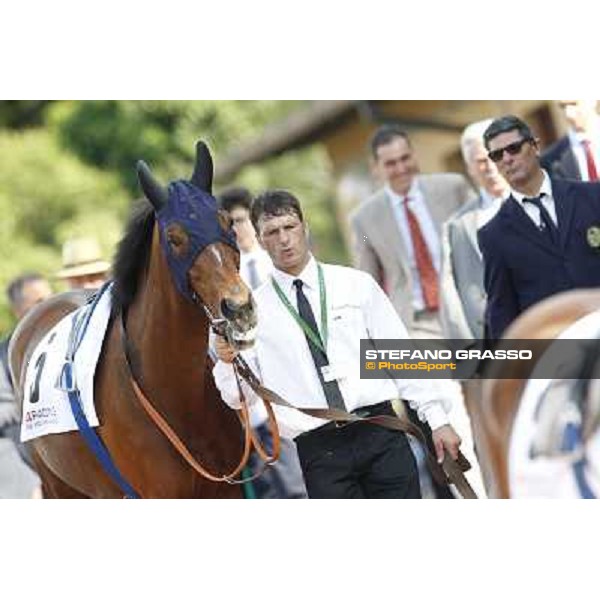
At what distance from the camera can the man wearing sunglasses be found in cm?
597

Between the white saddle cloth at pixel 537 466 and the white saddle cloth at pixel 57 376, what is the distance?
1.77m

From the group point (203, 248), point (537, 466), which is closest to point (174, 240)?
point (203, 248)

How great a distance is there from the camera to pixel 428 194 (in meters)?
6.47

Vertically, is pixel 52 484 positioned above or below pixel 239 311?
below

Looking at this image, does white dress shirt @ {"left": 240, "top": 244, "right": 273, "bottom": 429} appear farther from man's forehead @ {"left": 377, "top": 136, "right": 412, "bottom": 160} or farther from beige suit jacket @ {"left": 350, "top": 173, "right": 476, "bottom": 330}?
man's forehead @ {"left": 377, "top": 136, "right": 412, "bottom": 160}

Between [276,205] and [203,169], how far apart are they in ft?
1.08

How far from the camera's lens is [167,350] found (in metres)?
5.91

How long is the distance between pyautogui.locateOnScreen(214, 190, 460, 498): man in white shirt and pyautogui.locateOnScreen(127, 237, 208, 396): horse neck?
0.14 meters

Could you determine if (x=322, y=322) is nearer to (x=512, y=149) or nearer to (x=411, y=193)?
(x=411, y=193)

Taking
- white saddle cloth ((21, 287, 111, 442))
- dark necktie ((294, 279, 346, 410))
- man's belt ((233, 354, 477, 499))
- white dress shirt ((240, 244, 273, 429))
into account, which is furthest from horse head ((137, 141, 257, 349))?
white dress shirt ((240, 244, 273, 429))

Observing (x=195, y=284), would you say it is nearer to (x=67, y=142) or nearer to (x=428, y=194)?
(x=428, y=194)

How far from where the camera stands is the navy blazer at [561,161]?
612 centimetres

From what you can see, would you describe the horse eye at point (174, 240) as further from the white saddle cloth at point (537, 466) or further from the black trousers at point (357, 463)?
the white saddle cloth at point (537, 466)
